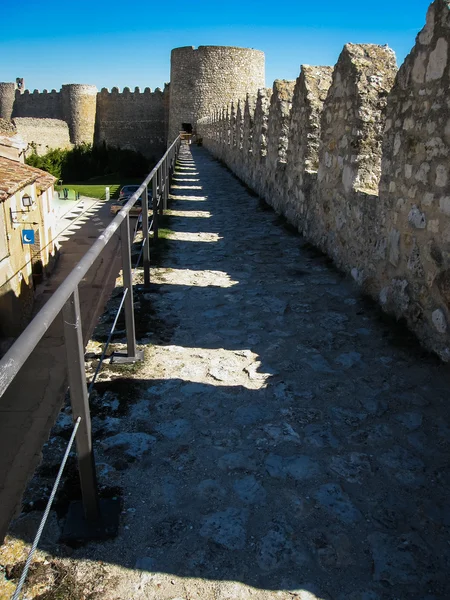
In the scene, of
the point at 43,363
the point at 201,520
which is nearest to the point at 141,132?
the point at 43,363

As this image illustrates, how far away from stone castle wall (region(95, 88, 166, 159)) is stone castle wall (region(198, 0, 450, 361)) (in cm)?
3597

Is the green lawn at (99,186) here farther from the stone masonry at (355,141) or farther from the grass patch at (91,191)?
the stone masonry at (355,141)

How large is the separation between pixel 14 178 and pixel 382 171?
998 centimetres

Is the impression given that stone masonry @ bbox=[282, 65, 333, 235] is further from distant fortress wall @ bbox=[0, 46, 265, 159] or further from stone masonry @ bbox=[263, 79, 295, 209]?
distant fortress wall @ bbox=[0, 46, 265, 159]

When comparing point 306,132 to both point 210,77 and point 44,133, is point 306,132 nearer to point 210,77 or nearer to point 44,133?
point 210,77

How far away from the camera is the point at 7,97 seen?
42969mm

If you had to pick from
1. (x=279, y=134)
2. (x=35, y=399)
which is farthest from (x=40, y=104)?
(x=35, y=399)

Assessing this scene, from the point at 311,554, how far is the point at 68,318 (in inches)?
48.7

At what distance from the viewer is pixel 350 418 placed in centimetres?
280

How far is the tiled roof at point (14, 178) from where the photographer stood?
36.1 ft

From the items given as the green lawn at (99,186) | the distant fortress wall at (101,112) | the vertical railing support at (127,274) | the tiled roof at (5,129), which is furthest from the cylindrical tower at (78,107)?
the vertical railing support at (127,274)

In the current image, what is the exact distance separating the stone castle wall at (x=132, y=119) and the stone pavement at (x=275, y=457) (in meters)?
40.5

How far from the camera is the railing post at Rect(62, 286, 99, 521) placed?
1769mm

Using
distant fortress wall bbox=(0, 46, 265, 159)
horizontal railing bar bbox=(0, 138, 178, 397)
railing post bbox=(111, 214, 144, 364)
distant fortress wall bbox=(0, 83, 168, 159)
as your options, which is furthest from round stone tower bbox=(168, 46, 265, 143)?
horizontal railing bar bbox=(0, 138, 178, 397)
